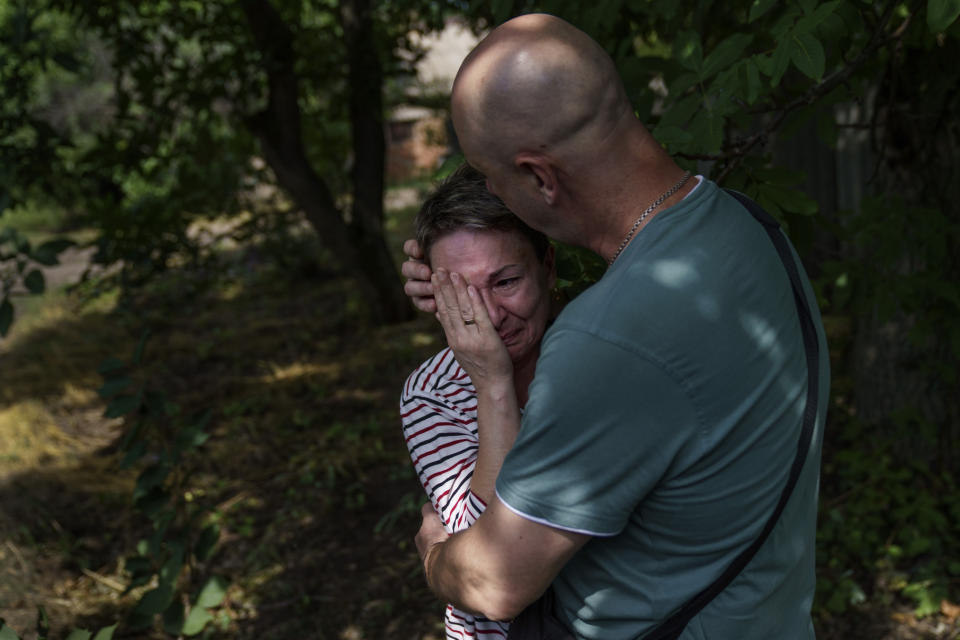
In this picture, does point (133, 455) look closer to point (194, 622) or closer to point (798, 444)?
point (194, 622)

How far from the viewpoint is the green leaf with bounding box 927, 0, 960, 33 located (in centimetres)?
162

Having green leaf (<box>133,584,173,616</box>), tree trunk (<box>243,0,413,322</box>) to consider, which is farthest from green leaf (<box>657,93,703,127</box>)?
tree trunk (<box>243,0,413,322</box>)

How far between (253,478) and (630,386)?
466cm

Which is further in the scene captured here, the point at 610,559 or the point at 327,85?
the point at 327,85

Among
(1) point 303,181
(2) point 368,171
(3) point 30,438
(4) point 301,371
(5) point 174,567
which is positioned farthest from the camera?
(2) point 368,171

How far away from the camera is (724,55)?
6.72 ft

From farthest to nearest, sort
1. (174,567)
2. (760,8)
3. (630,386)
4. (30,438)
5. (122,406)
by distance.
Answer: (30,438)
(174,567)
(122,406)
(760,8)
(630,386)

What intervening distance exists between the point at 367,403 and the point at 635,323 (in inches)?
209

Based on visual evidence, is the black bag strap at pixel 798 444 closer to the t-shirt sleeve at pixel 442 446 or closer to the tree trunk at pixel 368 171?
the t-shirt sleeve at pixel 442 446

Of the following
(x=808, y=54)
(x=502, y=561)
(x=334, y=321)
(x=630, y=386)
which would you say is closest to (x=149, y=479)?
(x=502, y=561)

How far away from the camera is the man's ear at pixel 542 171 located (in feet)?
3.88

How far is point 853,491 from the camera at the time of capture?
14.2 feet

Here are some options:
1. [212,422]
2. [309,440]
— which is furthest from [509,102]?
[212,422]

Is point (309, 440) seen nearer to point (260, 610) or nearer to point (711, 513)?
point (260, 610)
